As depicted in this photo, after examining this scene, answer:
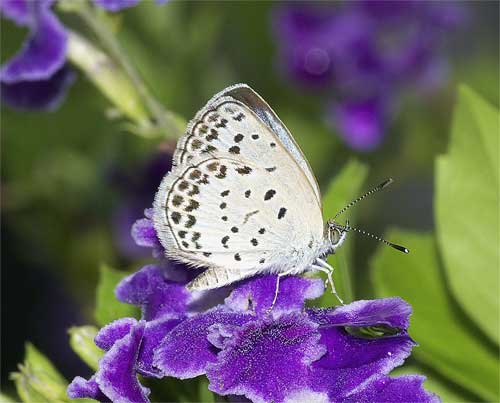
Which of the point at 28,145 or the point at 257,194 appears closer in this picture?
the point at 257,194

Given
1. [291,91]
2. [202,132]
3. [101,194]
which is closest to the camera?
[202,132]

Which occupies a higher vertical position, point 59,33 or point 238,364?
point 59,33

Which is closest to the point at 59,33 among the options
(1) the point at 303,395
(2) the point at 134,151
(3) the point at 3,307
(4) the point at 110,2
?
(4) the point at 110,2

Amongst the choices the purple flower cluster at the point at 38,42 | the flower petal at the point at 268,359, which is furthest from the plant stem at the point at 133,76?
the flower petal at the point at 268,359

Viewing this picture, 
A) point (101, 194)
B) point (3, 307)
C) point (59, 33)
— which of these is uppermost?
point (59, 33)

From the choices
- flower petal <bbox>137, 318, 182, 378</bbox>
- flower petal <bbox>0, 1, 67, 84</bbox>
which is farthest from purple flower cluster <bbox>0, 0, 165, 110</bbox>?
flower petal <bbox>137, 318, 182, 378</bbox>

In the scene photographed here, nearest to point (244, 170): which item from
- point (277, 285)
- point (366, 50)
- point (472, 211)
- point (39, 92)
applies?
point (277, 285)

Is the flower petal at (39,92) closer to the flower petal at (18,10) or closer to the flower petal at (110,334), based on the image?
the flower petal at (18,10)

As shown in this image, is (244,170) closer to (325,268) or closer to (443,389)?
(325,268)

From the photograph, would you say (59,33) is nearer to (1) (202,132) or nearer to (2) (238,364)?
(1) (202,132)
